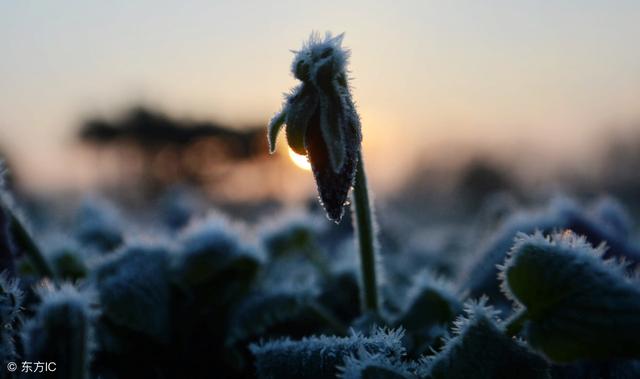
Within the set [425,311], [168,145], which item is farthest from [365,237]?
[168,145]

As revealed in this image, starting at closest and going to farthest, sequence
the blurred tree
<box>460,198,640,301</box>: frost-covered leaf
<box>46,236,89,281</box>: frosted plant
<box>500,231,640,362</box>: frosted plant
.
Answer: <box>500,231,640,362</box>: frosted plant, <box>460,198,640,301</box>: frost-covered leaf, <box>46,236,89,281</box>: frosted plant, the blurred tree

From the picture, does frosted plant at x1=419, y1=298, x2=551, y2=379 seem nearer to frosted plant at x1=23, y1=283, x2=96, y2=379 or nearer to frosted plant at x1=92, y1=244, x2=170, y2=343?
frosted plant at x1=23, y1=283, x2=96, y2=379

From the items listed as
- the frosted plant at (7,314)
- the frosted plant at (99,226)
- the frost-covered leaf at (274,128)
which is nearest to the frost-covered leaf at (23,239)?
the frosted plant at (7,314)

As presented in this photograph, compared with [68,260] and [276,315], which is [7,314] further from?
[68,260]

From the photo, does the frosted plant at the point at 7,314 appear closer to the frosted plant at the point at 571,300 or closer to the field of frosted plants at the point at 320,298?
the field of frosted plants at the point at 320,298

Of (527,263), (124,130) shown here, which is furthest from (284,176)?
(527,263)

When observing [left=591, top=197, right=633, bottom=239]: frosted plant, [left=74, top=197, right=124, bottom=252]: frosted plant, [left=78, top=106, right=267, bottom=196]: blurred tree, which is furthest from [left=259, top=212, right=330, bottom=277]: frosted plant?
[left=78, top=106, right=267, bottom=196]: blurred tree

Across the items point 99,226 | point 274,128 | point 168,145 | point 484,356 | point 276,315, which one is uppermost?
point 168,145

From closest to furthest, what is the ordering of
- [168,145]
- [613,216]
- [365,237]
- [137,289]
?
[365,237] → [137,289] → [613,216] → [168,145]
